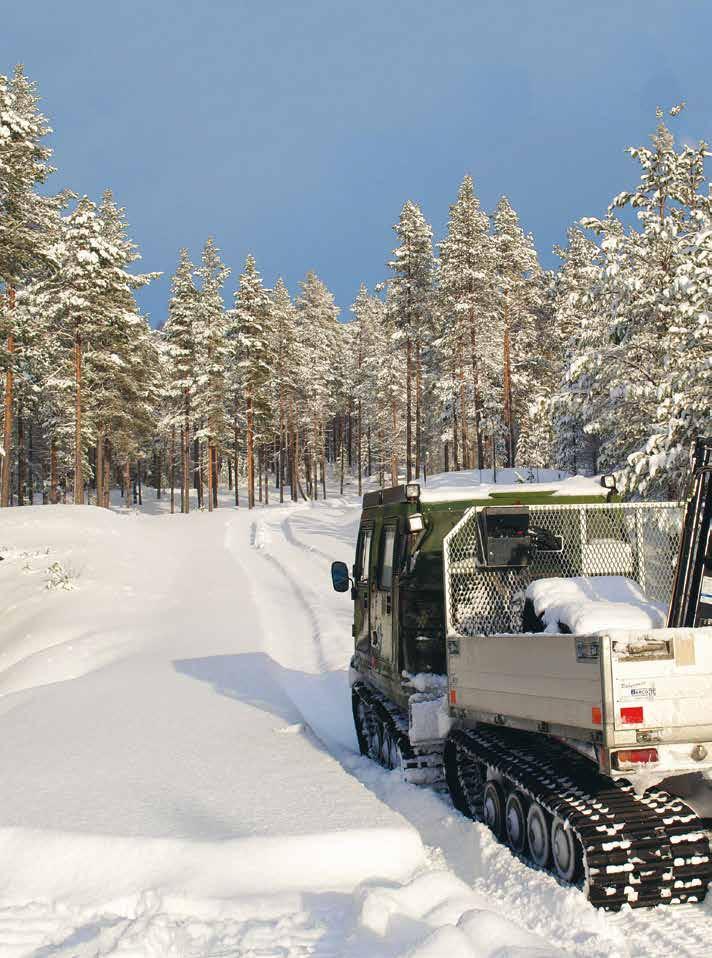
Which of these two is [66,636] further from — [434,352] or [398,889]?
[434,352]

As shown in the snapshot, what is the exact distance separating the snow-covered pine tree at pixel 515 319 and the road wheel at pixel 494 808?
40937 millimetres

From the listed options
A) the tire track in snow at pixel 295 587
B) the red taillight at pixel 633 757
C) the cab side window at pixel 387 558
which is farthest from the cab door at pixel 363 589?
the tire track in snow at pixel 295 587

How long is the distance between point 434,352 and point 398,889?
170ft

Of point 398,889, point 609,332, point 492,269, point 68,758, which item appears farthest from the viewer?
point 492,269

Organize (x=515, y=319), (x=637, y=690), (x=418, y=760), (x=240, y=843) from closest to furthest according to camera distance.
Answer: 1. (x=637, y=690)
2. (x=240, y=843)
3. (x=418, y=760)
4. (x=515, y=319)

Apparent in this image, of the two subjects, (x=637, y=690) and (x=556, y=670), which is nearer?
(x=637, y=690)

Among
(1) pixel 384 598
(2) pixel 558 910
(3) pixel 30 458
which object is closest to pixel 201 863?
(2) pixel 558 910

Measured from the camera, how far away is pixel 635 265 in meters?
18.5

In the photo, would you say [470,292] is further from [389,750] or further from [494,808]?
[494,808]

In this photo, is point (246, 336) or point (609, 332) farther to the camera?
point (246, 336)

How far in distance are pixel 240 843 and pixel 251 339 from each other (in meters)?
48.6

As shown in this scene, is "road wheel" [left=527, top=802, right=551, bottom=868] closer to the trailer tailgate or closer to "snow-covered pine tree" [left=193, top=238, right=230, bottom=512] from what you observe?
the trailer tailgate

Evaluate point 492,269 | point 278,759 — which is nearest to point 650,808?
point 278,759

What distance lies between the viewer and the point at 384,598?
8.98 m
